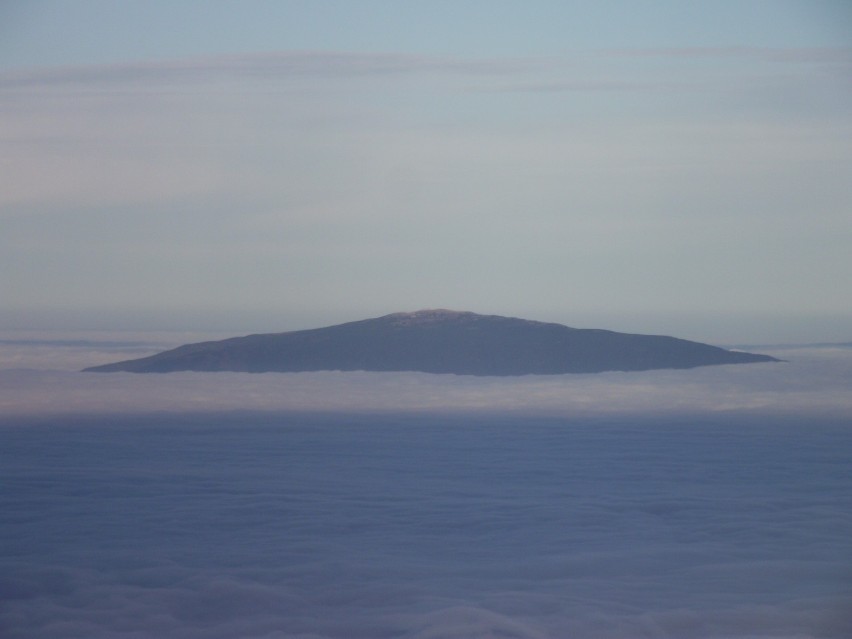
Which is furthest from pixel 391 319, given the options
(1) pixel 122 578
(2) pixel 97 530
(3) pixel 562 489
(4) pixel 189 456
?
(1) pixel 122 578

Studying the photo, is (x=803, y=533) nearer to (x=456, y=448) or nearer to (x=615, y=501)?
(x=615, y=501)

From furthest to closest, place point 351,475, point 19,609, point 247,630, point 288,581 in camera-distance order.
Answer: point 351,475 → point 288,581 → point 19,609 → point 247,630

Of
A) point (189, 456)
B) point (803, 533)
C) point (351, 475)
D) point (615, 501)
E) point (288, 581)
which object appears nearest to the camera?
point (288, 581)

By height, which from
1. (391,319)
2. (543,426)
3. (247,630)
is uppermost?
(391,319)

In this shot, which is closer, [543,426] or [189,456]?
[189,456]

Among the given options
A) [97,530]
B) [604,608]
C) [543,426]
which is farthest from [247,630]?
[543,426]

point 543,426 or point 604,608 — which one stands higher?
point 543,426
